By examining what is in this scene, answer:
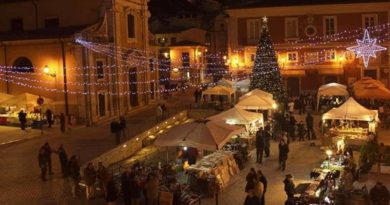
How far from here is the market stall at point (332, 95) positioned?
34500 mm

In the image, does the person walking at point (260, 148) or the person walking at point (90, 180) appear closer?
the person walking at point (90, 180)

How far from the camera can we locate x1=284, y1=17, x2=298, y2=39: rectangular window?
4569 centimetres

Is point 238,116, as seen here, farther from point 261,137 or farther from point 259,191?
point 259,191

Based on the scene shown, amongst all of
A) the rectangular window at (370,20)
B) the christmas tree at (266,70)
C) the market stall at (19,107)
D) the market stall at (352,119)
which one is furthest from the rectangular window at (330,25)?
the market stall at (19,107)

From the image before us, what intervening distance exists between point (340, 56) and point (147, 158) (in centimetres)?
2625

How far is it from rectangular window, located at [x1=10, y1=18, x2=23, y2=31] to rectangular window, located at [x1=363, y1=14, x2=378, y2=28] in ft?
90.3

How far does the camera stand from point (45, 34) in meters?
33.4

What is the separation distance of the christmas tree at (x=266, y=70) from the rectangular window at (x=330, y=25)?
12891 millimetres

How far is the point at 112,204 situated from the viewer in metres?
16.5

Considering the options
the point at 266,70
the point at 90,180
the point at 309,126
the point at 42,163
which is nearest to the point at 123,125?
the point at 42,163

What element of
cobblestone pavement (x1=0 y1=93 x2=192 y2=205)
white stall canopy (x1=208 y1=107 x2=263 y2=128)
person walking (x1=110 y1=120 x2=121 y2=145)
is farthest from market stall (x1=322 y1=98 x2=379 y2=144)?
cobblestone pavement (x1=0 y1=93 x2=192 y2=205)

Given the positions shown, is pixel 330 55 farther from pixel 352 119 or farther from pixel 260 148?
pixel 260 148

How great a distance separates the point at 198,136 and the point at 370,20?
1169 inches

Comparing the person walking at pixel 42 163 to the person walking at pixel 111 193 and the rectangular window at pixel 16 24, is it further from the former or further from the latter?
the rectangular window at pixel 16 24
